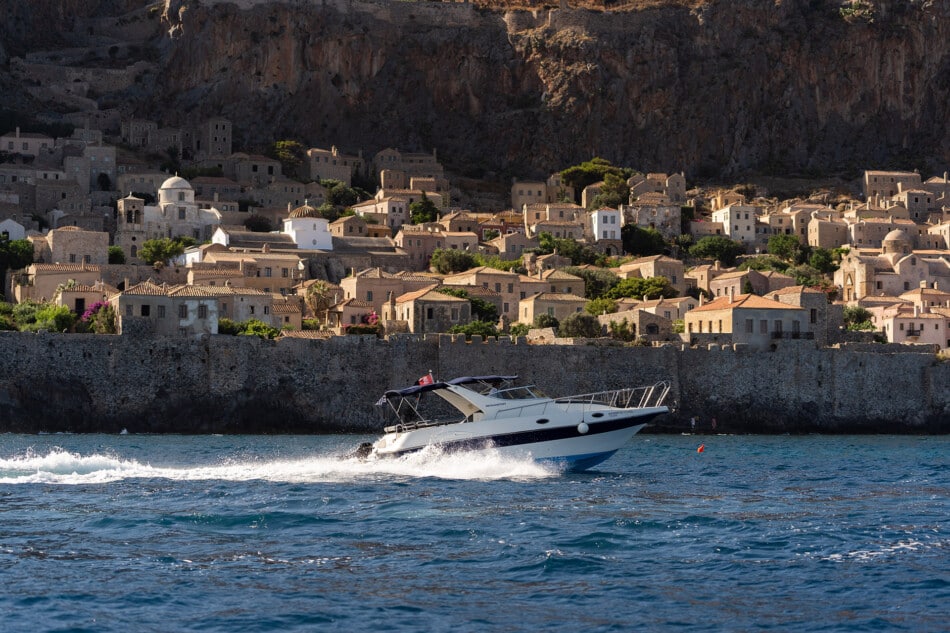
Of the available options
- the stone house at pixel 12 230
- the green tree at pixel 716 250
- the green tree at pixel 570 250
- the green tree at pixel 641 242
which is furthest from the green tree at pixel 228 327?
the green tree at pixel 716 250

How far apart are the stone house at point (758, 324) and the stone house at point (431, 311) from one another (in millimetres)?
11461

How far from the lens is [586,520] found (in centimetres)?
2920

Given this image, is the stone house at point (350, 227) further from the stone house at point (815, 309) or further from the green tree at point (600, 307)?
the stone house at point (815, 309)

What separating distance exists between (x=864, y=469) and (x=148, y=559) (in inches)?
978

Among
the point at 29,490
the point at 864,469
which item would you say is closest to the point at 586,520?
the point at 29,490

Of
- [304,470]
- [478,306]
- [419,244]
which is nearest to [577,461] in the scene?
[304,470]

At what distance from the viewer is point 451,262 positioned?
94.5 m

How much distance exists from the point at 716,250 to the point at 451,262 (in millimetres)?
21356

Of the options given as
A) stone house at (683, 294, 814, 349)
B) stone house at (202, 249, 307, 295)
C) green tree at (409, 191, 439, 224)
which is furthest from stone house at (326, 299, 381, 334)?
green tree at (409, 191, 439, 224)

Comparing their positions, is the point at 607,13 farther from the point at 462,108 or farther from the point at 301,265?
the point at 301,265

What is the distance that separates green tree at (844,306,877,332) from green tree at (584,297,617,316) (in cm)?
1342

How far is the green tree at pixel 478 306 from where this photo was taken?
80812 mm

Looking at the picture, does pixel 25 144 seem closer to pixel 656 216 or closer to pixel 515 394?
pixel 656 216

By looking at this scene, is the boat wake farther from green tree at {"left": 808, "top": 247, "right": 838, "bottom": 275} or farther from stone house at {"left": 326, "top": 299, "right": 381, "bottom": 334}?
green tree at {"left": 808, "top": 247, "right": 838, "bottom": 275}
